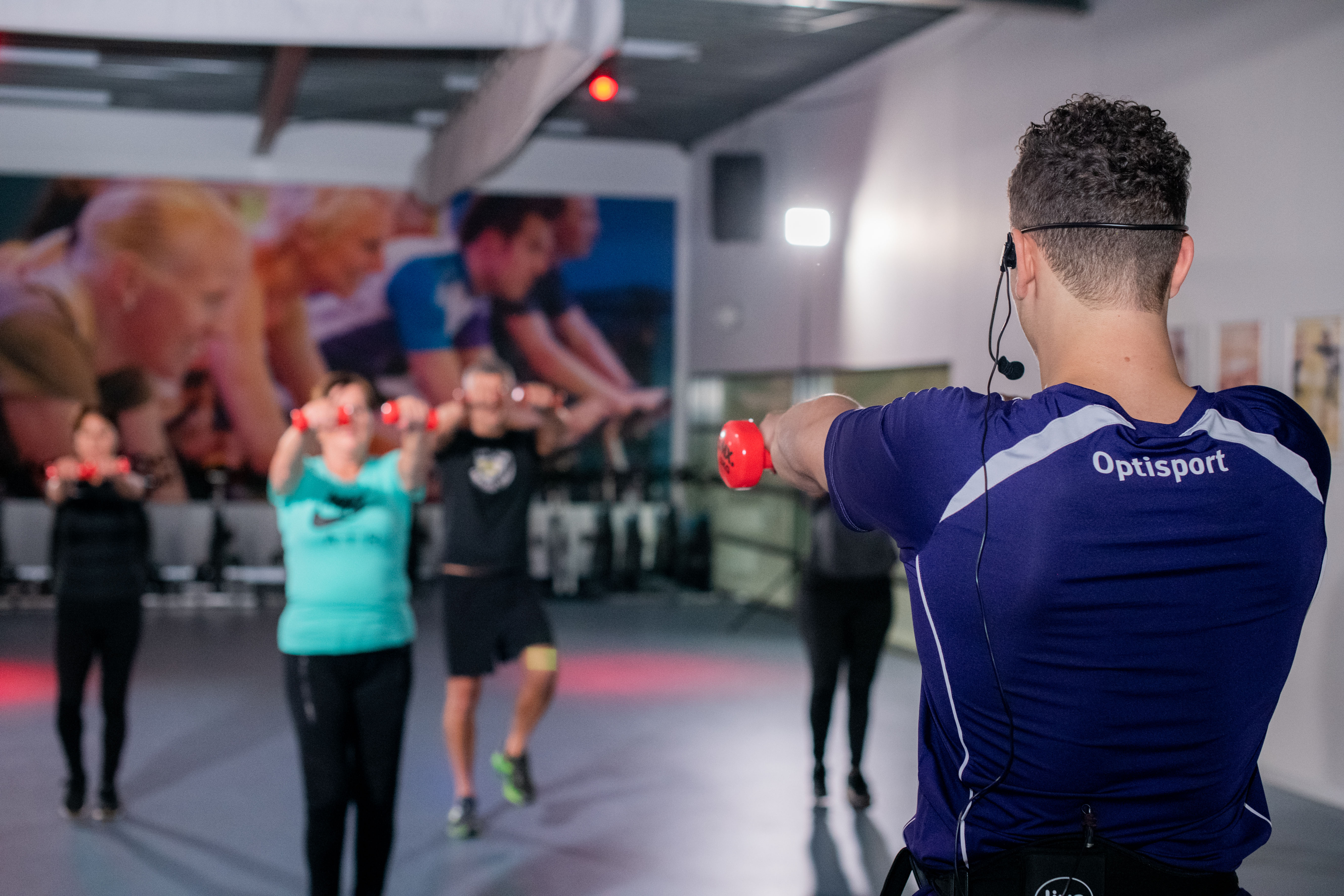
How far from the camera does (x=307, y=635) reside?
3010mm

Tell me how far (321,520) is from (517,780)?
1.72 metres

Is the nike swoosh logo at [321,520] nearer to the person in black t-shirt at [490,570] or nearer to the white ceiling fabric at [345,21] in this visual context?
the person in black t-shirt at [490,570]

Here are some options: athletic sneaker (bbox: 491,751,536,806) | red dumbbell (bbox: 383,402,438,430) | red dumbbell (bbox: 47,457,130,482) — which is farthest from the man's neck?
red dumbbell (bbox: 47,457,130,482)

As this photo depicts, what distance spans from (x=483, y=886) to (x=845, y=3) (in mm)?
4833

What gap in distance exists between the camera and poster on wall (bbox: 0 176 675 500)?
9508mm

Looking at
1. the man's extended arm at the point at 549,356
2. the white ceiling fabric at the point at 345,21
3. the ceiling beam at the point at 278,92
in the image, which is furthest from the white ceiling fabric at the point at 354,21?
the man's extended arm at the point at 549,356

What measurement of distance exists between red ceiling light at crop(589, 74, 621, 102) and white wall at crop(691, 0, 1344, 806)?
6.09 ft

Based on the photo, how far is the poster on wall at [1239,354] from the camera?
4.82 meters

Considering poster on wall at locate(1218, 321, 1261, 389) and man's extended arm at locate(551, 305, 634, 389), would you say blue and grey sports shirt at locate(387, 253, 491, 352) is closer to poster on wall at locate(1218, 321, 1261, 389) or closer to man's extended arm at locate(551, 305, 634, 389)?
man's extended arm at locate(551, 305, 634, 389)

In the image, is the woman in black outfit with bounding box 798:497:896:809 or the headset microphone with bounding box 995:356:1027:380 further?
the woman in black outfit with bounding box 798:497:896:809

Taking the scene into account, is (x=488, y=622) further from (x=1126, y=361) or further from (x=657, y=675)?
(x=1126, y=361)

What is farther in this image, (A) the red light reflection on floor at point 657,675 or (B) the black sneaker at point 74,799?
(A) the red light reflection on floor at point 657,675

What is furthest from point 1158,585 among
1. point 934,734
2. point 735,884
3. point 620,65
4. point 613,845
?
point 620,65

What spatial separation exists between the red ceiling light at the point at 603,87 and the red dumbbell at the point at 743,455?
3.18 m
